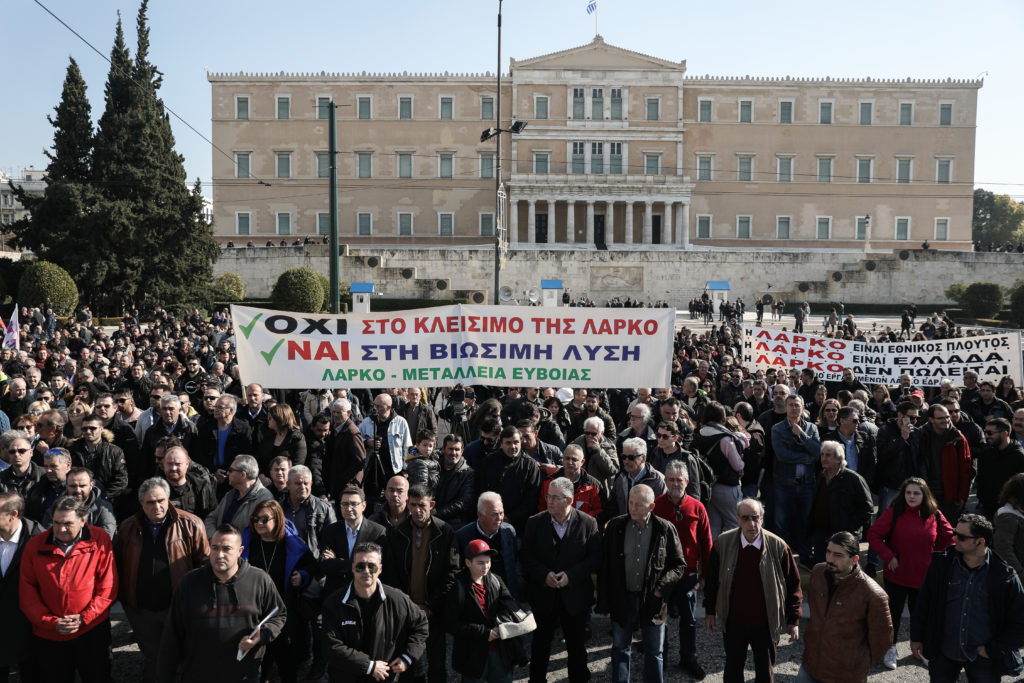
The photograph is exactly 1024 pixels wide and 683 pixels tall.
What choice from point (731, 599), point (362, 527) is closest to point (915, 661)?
point (731, 599)

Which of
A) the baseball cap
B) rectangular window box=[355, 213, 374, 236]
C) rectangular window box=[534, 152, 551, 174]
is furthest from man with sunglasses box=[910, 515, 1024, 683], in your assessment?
rectangular window box=[355, 213, 374, 236]

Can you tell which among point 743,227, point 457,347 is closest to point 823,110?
point 743,227

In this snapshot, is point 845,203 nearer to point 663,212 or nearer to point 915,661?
point 663,212

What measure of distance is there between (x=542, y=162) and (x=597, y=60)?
637cm

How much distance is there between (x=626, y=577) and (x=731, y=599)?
Answer: 1.83ft

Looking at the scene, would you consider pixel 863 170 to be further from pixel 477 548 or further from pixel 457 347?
pixel 477 548

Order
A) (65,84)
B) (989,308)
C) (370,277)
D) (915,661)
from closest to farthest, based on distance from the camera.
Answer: (915,661) → (65,84) → (989,308) → (370,277)

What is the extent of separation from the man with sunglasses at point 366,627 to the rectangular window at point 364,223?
4899 centimetres

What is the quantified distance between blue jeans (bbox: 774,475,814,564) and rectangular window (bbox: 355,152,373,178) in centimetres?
4681

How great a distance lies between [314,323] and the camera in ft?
22.8

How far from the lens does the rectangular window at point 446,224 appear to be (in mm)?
51656

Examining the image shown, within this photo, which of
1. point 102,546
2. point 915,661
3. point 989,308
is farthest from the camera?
point 989,308

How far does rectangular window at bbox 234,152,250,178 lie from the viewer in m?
51.5

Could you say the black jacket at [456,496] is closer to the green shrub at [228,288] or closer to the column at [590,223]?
the green shrub at [228,288]
